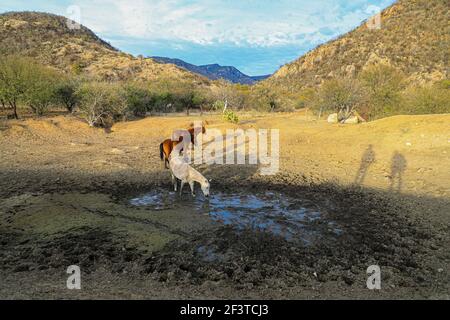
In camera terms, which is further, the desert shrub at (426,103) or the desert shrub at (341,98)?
the desert shrub at (341,98)

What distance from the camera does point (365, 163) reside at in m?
13.1

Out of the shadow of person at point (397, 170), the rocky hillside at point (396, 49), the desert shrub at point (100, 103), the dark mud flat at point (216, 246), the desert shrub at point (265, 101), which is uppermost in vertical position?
the rocky hillside at point (396, 49)

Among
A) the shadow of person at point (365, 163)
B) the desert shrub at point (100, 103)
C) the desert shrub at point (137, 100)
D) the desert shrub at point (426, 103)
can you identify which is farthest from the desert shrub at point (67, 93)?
the desert shrub at point (426, 103)

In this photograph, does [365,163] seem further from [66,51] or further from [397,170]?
[66,51]

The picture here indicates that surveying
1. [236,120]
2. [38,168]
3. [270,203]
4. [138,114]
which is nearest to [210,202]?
[270,203]

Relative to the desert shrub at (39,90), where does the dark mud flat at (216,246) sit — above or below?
below

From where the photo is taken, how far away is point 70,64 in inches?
2235

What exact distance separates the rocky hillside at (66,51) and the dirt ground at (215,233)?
152 feet

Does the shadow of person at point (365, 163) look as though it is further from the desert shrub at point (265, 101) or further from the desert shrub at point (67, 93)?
the desert shrub at point (265, 101)

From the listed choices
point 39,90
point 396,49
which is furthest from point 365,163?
point 396,49

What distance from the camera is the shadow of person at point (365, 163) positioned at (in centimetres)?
1119

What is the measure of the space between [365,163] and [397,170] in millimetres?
1270
